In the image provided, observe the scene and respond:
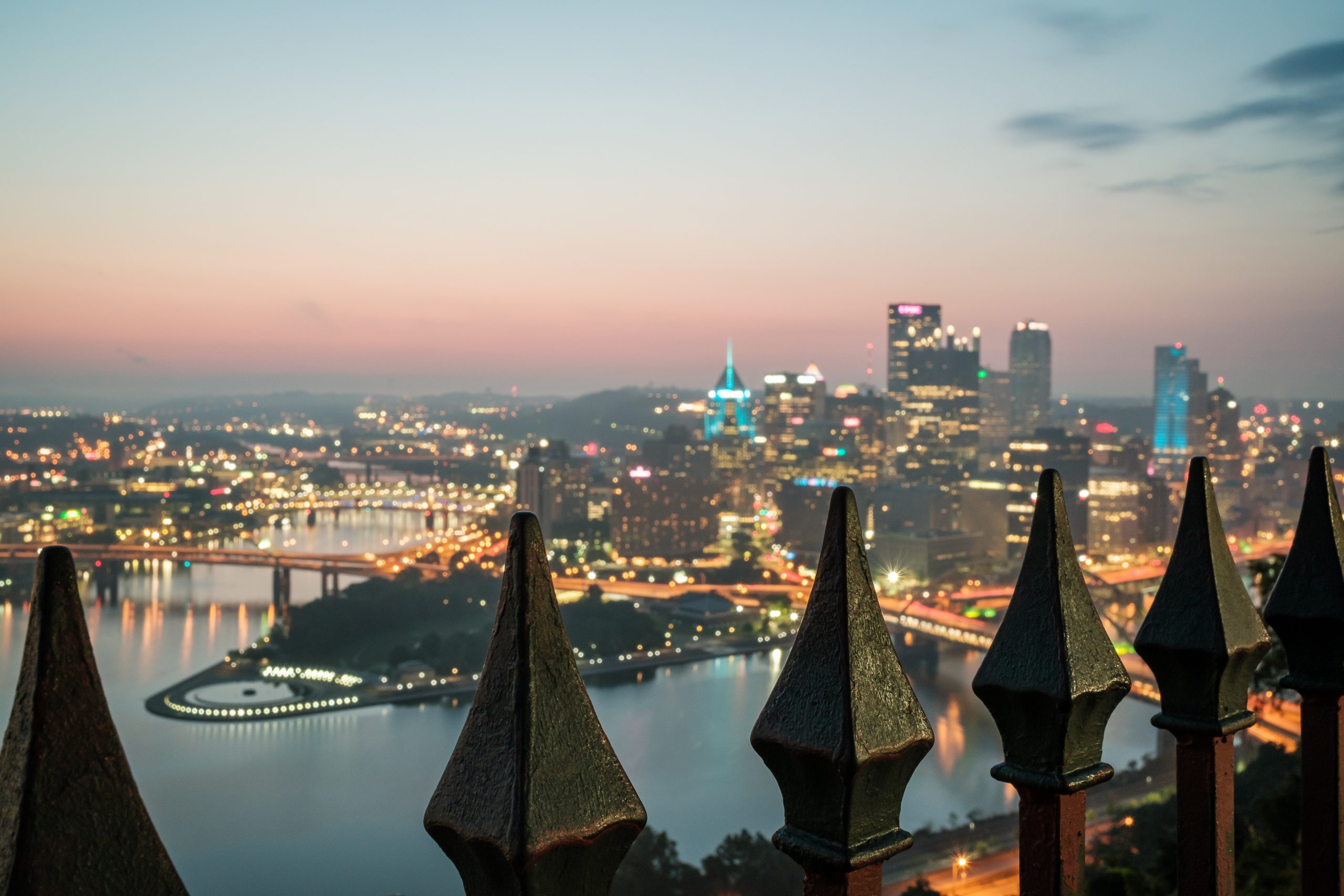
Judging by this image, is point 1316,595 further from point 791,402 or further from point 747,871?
point 791,402

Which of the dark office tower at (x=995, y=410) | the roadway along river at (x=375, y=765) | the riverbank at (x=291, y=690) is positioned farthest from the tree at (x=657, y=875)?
the dark office tower at (x=995, y=410)

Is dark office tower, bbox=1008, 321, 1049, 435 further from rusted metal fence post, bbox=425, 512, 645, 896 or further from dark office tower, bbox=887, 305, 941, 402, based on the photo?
rusted metal fence post, bbox=425, 512, 645, 896

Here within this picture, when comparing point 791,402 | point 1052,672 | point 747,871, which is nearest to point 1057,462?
point 791,402

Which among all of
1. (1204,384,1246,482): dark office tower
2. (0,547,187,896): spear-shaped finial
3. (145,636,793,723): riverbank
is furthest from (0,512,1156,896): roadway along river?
(1204,384,1246,482): dark office tower

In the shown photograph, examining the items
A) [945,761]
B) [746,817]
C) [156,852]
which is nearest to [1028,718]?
[156,852]

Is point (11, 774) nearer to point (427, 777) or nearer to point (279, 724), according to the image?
point (427, 777)

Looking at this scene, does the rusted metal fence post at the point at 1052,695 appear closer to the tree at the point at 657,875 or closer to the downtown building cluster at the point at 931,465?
the tree at the point at 657,875

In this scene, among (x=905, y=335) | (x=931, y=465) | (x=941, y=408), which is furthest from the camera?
(x=905, y=335)
